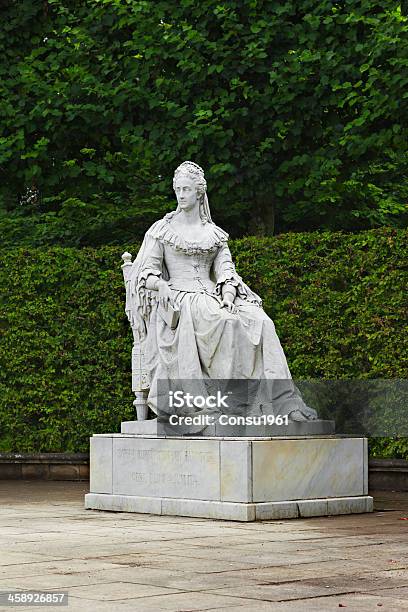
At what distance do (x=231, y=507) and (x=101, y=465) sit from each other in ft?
5.28

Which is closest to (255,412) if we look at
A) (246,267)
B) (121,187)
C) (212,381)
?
(212,381)

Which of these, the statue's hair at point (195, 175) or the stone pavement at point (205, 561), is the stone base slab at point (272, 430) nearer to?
the stone pavement at point (205, 561)

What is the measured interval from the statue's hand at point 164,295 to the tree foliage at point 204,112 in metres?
4.71

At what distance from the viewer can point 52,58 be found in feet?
55.5

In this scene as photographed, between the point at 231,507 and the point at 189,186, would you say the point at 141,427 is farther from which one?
the point at 189,186

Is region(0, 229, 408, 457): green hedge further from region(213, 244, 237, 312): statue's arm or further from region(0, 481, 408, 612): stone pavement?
region(0, 481, 408, 612): stone pavement

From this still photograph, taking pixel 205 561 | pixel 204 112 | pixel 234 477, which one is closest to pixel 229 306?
pixel 234 477

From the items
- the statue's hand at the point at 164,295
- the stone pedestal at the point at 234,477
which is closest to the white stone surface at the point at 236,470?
the stone pedestal at the point at 234,477

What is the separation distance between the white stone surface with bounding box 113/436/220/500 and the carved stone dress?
0.38m

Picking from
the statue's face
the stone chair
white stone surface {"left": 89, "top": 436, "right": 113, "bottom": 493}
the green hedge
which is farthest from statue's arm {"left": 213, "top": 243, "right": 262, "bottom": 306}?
the green hedge

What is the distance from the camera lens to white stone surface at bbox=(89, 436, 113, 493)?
35.2 ft

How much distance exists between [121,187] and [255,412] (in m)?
7.89

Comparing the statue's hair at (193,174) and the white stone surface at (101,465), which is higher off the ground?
the statue's hair at (193,174)

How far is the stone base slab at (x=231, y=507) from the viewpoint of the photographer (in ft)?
31.4
